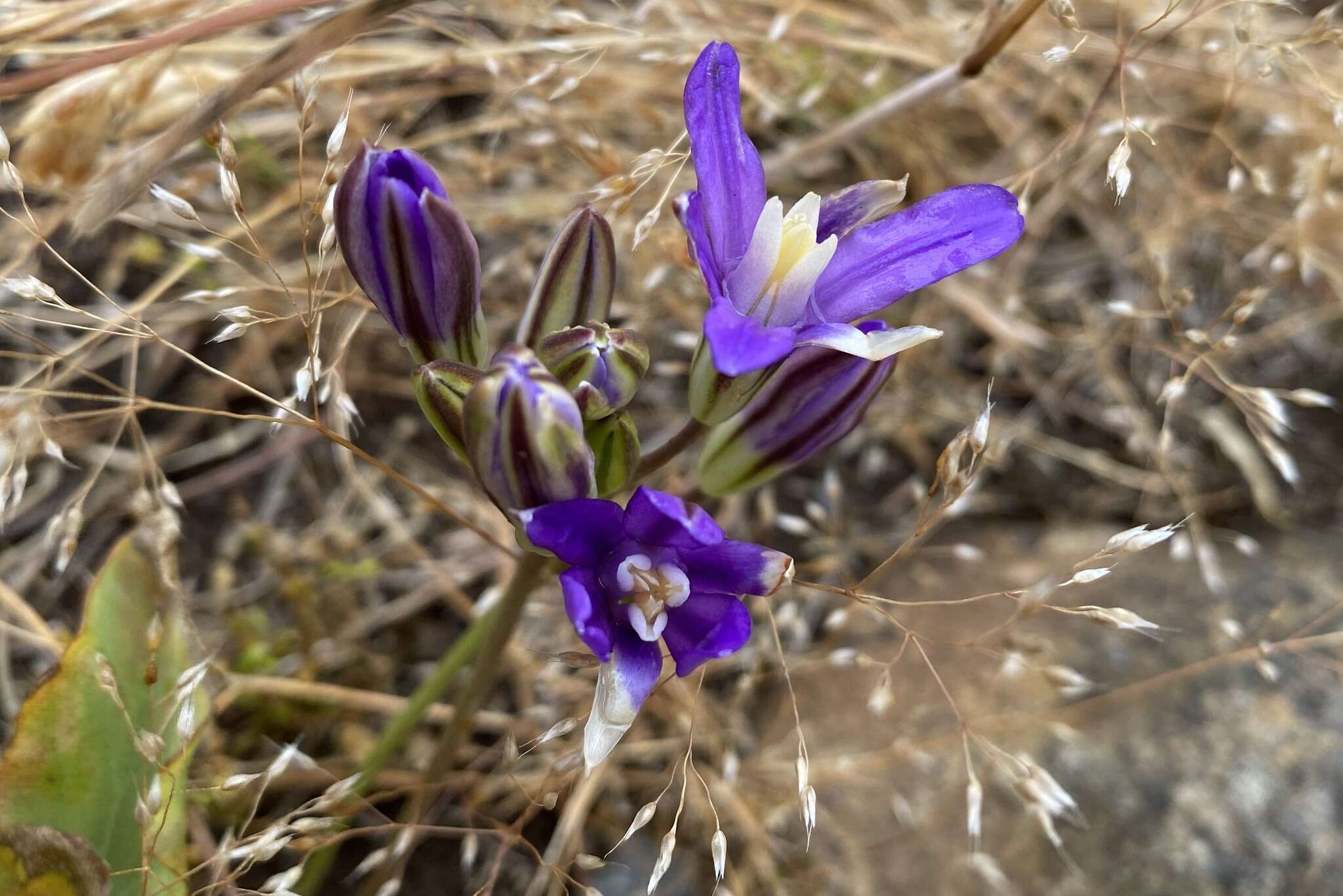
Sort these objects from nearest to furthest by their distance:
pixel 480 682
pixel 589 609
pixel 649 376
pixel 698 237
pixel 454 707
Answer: pixel 589 609, pixel 698 237, pixel 480 682, pixel 454 707, pixel 649 376

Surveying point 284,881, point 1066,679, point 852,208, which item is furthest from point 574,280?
point 1066,679

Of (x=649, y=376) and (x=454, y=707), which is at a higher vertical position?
(x=454, y=707)

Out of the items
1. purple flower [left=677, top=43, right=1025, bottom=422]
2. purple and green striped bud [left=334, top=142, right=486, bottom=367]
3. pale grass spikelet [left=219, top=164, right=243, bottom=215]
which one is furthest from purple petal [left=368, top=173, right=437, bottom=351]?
purple flower [left=677, top=43, right=1025, bottom=422]

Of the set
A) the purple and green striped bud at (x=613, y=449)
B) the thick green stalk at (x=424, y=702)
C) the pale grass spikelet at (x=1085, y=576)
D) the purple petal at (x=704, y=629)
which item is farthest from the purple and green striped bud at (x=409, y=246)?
the pale grass spikelet at (x=1085, y=576)

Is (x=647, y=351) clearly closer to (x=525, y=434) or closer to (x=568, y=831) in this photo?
(x=525, y=434)

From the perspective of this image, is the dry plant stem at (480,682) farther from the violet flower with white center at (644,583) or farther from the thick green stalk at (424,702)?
the violet flower with white center at (644,583)

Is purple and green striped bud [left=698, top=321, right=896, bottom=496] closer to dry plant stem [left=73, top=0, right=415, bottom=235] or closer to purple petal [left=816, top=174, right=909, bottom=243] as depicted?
purple petal [left=816, top=174, right=909, bottom=243]

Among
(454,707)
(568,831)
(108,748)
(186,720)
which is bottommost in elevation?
(568,831)
